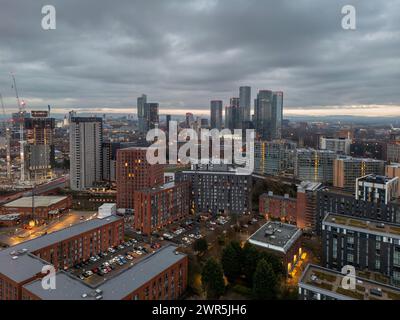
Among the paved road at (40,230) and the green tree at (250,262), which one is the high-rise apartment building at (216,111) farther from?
the green tree at (250,262)

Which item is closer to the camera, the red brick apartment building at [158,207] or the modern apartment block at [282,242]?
the modern apartment block at [282,242]

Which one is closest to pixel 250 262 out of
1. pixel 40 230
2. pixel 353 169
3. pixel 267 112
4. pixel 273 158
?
pixel 40 230

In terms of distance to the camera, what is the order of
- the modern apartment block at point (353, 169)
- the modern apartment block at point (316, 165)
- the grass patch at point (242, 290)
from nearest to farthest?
the grass patch at point (242, 290) → the modern apartment block at point (353, 169) → the modern apartment block at point (316, 165)

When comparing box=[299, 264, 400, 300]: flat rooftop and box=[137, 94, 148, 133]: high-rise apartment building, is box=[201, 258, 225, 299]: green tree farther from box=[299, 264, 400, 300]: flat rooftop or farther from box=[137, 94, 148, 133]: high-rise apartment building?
box=[137, 94, 148, 133]: high-rise apartment building

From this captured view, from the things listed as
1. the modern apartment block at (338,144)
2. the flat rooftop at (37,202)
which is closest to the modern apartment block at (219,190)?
the flat rooftop at (37,202)

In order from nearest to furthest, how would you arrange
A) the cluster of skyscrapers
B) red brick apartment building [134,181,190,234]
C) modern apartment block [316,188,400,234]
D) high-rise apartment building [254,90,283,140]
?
modern apartment block [316,188,400,234] < red brick apartment building [134,181,190,234] < the cluster of skyscrapers < high-rise apartment building [254,90,283,140]

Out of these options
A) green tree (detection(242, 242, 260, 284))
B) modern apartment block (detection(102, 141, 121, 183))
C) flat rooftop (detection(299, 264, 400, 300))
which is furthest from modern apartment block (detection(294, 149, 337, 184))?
flat rooftop (detection(299, 264, 400, 300))
